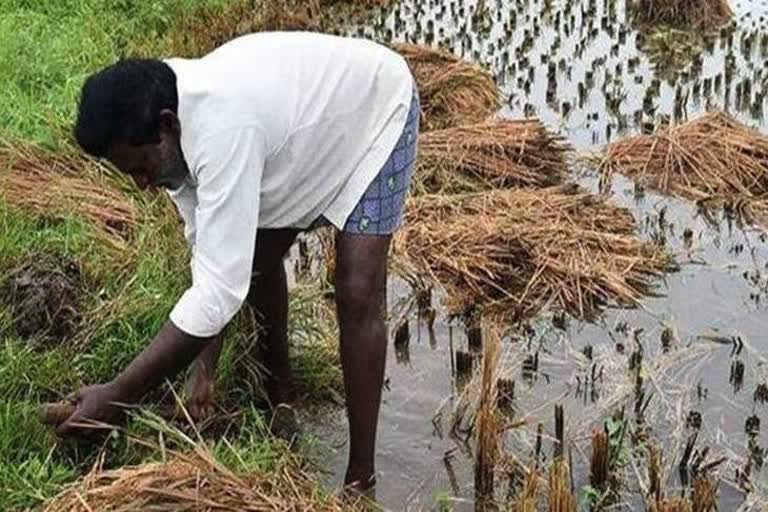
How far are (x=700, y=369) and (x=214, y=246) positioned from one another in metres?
2.21

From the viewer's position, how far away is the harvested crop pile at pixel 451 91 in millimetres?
6637

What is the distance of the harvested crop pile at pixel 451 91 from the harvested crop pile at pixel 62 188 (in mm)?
2078

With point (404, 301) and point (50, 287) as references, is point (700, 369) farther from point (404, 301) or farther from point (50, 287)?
point (50, 287)

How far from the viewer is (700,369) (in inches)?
163

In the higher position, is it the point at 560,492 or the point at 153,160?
the point at 153,160

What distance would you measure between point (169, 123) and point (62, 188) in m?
2.39

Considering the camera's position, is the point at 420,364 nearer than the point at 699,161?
Yes

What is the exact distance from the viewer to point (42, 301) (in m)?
3.69

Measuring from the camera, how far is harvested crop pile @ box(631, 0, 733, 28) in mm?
8688

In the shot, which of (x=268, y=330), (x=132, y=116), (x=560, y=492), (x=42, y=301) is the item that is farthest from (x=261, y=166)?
(x=42, y=301)

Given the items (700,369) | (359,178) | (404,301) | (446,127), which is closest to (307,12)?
(446,127)

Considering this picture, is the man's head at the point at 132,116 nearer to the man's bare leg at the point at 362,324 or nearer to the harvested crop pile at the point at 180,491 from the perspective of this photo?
the man's bare leg at the point at 362,324

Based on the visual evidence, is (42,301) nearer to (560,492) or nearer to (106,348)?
(106,348)

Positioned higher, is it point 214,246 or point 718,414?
point 214,246
